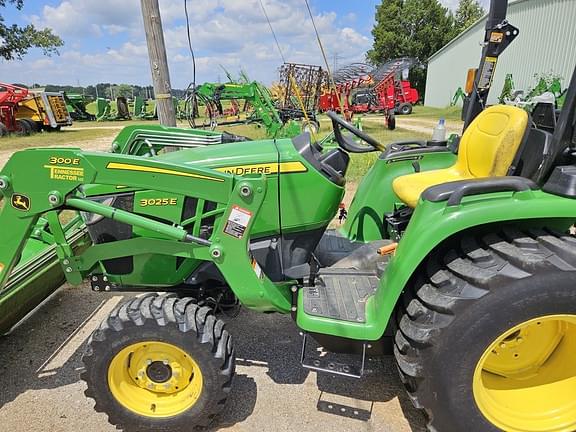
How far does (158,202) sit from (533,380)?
6.44ft

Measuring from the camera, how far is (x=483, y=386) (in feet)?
6.17

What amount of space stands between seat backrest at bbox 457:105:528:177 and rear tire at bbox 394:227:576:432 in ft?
2.66

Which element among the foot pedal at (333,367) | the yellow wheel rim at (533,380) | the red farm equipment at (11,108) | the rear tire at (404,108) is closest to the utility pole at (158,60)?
the foot pedal at (333,367)

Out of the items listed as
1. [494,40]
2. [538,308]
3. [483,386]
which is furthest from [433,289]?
[494,40]

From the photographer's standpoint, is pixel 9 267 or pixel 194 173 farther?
pixel 9 267

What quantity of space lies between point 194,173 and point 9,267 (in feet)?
3.33

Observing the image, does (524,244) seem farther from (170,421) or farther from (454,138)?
(454,138)

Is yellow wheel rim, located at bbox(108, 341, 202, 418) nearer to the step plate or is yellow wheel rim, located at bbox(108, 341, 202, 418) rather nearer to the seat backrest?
the step plate

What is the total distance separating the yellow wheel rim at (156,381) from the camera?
6.38 feet

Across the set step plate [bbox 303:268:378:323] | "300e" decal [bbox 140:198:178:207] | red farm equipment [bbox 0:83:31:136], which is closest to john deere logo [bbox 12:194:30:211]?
"300e" decal [bbox 140:198:178:207]

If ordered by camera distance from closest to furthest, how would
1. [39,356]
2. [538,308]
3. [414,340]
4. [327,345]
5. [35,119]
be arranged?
[538,308]
[414,340]
[327,345]
[39,356]
[35,119]

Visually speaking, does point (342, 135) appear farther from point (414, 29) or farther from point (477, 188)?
point (414, 29)

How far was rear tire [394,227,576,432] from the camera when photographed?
1.58 meters

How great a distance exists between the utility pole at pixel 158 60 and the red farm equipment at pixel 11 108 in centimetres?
1370
